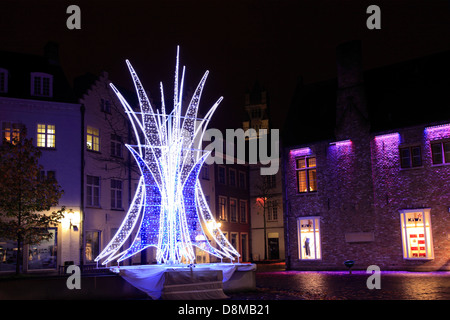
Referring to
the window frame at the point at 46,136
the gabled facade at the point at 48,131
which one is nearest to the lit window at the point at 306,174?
the gabled facade at the point at 48,131

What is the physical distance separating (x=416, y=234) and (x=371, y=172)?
159 inches

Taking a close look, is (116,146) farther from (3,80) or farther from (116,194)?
(3,80)

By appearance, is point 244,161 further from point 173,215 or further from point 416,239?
point 173,215

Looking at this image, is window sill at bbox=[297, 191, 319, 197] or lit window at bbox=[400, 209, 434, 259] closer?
lit window at bbox=[400, 209, 434, 259]

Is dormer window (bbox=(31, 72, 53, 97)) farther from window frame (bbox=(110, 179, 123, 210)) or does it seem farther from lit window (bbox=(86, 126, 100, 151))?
window frame (bbox=(110, 179, 123, 210))

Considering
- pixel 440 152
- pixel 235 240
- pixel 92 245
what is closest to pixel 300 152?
pixel 440 152

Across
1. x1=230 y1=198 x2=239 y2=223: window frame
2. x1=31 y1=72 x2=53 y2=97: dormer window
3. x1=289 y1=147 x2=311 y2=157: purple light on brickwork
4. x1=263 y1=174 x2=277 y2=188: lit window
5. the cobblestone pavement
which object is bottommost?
the cobblestone pavement

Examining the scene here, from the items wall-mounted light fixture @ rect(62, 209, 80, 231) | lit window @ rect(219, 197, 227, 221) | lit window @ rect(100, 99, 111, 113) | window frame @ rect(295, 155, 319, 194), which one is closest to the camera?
wall-mounted light fixture @ rect(62, 209, 80, 231)

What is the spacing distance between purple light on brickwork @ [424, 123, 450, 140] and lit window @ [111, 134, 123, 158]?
18.9 metres

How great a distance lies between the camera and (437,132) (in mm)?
26625

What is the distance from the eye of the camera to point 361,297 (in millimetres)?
15453

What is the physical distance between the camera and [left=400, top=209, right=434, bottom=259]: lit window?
26.5 m

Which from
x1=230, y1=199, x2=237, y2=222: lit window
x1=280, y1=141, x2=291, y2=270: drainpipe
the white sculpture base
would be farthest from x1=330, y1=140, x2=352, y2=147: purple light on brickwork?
x1=230, y1=199, x2=237, y2=222: lit window
